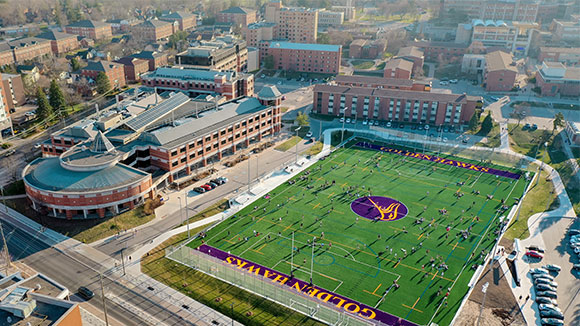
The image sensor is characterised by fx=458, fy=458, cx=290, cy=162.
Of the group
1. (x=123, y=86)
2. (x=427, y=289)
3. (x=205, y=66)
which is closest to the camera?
(x=427, y=289)

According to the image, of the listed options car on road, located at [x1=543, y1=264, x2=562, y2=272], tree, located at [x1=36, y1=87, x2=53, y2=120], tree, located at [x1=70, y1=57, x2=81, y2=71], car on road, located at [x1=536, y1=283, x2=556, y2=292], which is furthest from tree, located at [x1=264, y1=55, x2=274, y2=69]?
car on road, located at [x1=536, y1=283, x2=556, y2=292]

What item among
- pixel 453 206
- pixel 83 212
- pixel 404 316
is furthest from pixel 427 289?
pixel 83 212

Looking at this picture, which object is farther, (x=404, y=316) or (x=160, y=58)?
(x=160, y=58)

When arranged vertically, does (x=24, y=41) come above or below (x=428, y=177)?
above

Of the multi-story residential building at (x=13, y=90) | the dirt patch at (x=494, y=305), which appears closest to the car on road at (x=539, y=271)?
the dirt patch at (x=494, y=305)

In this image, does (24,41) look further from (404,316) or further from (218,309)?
(404,316)

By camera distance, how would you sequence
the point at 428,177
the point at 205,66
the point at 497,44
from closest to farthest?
the point at 428,177
the point at 205,66
the point at 497,44

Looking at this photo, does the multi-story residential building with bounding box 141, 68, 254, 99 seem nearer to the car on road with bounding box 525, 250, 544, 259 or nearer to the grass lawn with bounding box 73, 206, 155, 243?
the grass lawn with bounding box 73, 206, 155, 243

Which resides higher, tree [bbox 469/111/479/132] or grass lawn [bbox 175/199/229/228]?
tree [bbox 469/111/479/132]
